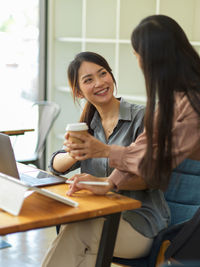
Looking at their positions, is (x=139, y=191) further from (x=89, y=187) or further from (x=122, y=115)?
(x=122, y=115)

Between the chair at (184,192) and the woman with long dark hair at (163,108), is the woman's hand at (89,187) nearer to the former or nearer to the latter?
the woman with long dark hair at (163,108)

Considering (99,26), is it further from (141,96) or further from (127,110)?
(127,110)

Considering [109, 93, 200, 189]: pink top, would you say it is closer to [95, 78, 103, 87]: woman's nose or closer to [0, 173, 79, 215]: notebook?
[0, 173, 79, 215]: notebook

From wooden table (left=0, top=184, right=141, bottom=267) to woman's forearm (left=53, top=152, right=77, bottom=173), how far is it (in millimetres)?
306

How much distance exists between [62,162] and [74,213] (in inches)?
26.8

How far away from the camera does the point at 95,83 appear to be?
241 cm

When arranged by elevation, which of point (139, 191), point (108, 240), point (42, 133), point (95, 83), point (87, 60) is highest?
point (87, 60)

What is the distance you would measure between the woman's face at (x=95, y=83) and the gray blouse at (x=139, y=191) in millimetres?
86

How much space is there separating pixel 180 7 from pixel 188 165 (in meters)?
2.06

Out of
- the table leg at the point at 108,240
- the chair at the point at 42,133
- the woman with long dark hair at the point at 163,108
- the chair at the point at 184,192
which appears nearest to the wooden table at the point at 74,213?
the table leg at the point at 108,240

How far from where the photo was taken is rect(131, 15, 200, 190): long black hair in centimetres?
169

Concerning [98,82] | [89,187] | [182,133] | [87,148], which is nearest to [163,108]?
[182,133]

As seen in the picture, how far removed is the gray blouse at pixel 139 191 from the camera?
2.03 m

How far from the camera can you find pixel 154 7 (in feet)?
13.6
